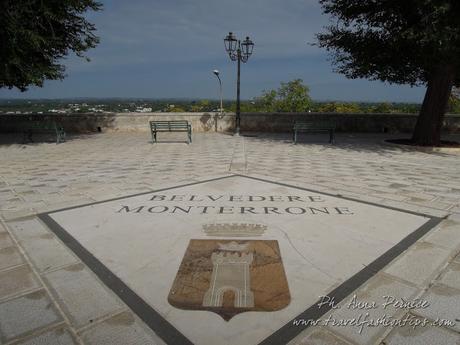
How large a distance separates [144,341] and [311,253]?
193 cm

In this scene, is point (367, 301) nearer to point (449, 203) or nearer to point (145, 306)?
point (145, 306)

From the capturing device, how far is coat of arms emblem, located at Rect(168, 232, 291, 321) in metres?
2.60

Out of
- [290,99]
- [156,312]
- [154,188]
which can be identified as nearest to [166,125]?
[154,188]

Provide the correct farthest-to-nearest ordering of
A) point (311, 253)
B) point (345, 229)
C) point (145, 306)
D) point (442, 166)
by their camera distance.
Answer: point (442, 166), point (345, 229), point (311, 253), point (145, 306)

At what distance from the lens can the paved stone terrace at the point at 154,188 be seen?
235 cm

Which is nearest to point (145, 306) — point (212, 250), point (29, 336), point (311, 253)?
point (29, 336)

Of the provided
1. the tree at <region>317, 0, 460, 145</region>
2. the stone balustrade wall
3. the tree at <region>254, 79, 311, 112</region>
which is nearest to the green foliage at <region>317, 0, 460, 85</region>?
the tree at <region>317, 0, 460, 145</region>

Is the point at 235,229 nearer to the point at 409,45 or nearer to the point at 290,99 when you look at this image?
the point at 409,45

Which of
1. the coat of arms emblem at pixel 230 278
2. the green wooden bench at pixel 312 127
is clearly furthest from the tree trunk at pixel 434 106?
the coat of arms emblem at pixel 230 278

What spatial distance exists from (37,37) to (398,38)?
11.0m

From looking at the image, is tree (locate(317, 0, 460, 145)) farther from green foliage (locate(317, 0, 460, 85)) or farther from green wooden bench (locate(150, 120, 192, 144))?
green wooden bench (locate(150, 120, 192, 144))

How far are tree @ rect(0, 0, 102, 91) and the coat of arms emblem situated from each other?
33.5 feet

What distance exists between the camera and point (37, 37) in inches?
408

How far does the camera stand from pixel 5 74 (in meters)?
10.8
